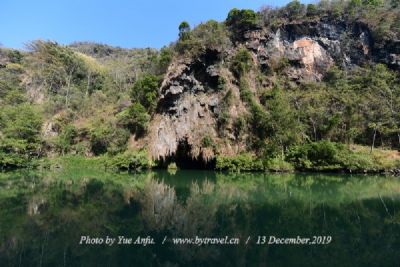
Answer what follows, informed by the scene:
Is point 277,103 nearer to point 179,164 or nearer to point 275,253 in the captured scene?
point 179,164

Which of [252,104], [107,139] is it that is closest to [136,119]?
[107,139]

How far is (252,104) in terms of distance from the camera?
49.1 m

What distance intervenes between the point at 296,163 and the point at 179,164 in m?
15.7

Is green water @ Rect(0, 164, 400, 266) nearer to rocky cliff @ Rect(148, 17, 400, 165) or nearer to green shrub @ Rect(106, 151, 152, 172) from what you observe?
green shrub @ Rect(106, 151, 152, 172)

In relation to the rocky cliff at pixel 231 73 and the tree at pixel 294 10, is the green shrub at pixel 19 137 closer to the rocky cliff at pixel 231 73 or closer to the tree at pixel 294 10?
the rocky cliff at pixel 231 73

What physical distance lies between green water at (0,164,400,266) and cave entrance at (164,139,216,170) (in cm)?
2069

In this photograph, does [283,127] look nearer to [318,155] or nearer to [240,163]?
[318,155]

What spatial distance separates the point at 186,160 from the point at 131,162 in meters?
7.43

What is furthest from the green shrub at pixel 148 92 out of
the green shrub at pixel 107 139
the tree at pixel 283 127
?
the tree at pixel 283 127

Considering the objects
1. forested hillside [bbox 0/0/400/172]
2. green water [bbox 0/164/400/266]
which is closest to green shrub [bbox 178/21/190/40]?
forested hillside [bbox 0/0/400/172]

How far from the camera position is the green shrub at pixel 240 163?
42.6 m

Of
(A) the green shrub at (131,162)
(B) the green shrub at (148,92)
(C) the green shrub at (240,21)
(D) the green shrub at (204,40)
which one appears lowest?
(A) the green shrub at (131,162)

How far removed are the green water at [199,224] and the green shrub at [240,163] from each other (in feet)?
57.1

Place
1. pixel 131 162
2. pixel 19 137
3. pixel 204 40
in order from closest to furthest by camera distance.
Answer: pixel 131 162 → pixel 19 137 → pixel 204 40
